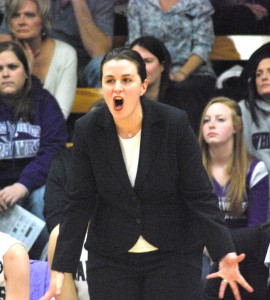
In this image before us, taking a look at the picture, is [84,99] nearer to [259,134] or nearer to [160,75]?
[160,75]

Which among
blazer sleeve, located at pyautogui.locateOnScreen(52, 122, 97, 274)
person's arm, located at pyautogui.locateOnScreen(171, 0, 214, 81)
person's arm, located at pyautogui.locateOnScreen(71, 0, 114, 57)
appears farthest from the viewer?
person's arm, located at pyautogui.locateOnScreen(71, 0, 114, 57)

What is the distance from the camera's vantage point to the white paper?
4.77 m

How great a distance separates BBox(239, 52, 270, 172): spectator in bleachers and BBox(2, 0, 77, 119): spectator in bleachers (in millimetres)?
1000

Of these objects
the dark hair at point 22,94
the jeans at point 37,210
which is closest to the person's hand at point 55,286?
the jeans at point 37,210

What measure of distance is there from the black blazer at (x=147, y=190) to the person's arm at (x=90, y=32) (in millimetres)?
2633

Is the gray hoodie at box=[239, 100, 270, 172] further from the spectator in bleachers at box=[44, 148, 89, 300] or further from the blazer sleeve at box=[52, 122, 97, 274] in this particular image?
the blazer sleeve at box=[52, 122, 97, 274]

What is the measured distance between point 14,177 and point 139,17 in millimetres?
1339

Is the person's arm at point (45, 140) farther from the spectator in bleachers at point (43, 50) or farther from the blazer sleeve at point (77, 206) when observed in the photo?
the blazer sleeve at point (77, 206)

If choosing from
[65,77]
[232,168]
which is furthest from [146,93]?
[232,168]

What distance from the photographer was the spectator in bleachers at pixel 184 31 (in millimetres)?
5699

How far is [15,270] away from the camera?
3432 mm

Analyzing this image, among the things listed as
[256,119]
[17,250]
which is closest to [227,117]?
[256,119]

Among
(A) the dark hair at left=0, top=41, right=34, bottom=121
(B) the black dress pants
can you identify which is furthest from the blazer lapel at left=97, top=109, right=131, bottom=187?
Result: (A) the dark hair at left=0, top=41, right=34, bottom=121

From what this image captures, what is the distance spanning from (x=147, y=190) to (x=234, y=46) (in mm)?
3079
